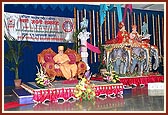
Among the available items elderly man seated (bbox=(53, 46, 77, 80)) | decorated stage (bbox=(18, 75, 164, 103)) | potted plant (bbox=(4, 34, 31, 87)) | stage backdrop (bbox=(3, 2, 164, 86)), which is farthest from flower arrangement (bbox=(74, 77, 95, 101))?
stage backdrop (bbox=(3, 2, 164, 86))

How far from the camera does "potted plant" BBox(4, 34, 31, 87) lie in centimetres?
681

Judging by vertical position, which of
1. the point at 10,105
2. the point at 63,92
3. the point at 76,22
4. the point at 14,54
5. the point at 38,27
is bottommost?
the point at 10,105

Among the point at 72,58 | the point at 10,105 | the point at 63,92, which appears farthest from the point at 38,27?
the point at 10,105

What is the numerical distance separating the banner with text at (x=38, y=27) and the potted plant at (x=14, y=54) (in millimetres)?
234

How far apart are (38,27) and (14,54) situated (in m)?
1.14

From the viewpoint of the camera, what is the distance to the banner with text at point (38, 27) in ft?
23.4

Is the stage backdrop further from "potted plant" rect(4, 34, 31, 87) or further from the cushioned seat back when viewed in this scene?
the cushioned seat back

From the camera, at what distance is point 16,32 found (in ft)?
23.5

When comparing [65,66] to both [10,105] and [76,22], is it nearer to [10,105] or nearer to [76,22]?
[10,105]

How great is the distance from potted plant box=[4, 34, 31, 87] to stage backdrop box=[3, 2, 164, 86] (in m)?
0.22

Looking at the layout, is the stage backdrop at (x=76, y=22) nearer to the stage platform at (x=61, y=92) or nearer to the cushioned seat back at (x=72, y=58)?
the cushioned seat back at (x=72, y=58)

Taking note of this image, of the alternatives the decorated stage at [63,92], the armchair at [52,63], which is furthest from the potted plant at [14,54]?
the decorated stage at [63,92]

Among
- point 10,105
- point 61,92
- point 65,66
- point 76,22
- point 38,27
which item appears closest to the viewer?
point 10,105

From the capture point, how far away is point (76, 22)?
26.0 ft
